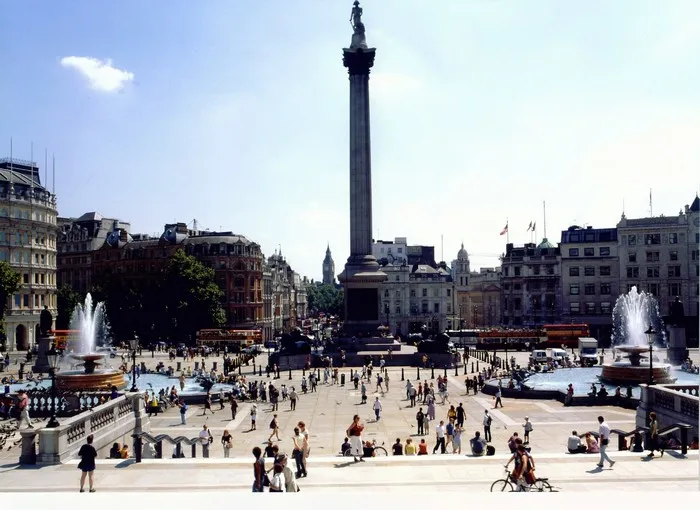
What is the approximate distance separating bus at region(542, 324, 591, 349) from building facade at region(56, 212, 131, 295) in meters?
76.2

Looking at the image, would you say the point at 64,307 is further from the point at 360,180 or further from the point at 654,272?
the point at 654,272

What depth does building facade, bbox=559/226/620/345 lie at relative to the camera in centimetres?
10500

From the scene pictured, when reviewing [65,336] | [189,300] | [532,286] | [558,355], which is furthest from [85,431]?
[532,286]

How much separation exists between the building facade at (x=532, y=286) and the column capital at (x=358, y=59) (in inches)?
1876

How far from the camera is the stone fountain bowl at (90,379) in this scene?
46.3 metres

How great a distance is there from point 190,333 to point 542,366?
54.4 metres

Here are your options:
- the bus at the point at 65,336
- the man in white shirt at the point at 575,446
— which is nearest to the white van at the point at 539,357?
the man in white shirt at the point at 575,446

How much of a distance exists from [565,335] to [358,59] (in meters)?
38.9

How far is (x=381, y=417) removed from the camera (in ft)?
121

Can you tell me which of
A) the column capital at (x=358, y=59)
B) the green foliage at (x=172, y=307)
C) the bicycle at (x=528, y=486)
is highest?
the column capital at (x=358, y=59)

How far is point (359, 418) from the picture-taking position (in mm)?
31656

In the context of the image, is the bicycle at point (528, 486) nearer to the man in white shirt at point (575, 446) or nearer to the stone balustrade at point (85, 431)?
the man in white shirt at point (575, 446)

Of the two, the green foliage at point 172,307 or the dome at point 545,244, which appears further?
the dome at point 545,244

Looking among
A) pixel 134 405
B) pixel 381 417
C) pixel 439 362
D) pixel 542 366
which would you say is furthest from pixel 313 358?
pixel 134 405
